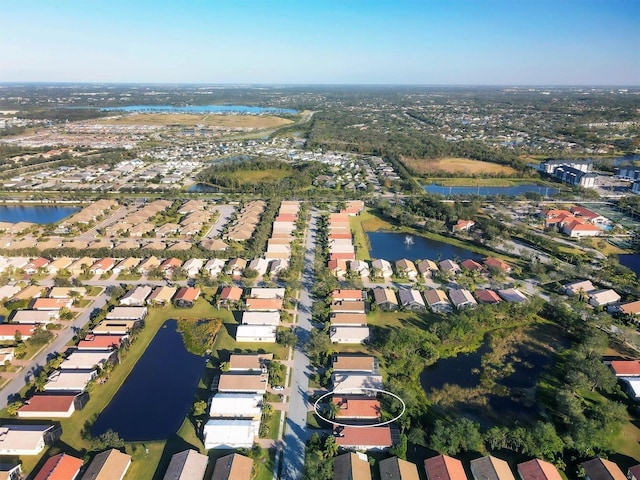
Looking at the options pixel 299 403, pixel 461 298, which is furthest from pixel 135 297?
pixel 461 298

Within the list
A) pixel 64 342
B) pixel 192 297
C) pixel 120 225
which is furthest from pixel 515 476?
pixel 120 225

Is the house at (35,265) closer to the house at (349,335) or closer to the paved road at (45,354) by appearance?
the paved road at (45,354)

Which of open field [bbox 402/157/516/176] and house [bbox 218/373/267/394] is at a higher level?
open field [bbox 402/157/516/176]

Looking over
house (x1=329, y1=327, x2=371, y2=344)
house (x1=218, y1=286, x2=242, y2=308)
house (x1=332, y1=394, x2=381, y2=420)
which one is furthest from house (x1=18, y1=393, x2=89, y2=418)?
house (x1=329, y1=327, x2=371, y2=344)

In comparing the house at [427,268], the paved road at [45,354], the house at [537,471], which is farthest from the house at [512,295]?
the paved road at [45,354]

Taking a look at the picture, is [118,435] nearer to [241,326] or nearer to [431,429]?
[241,326]

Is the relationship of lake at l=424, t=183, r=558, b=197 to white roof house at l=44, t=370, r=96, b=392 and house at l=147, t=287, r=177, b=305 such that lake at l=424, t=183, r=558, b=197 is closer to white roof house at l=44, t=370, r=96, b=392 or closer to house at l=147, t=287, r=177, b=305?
house at l=147, t=287, r=177, b=305
